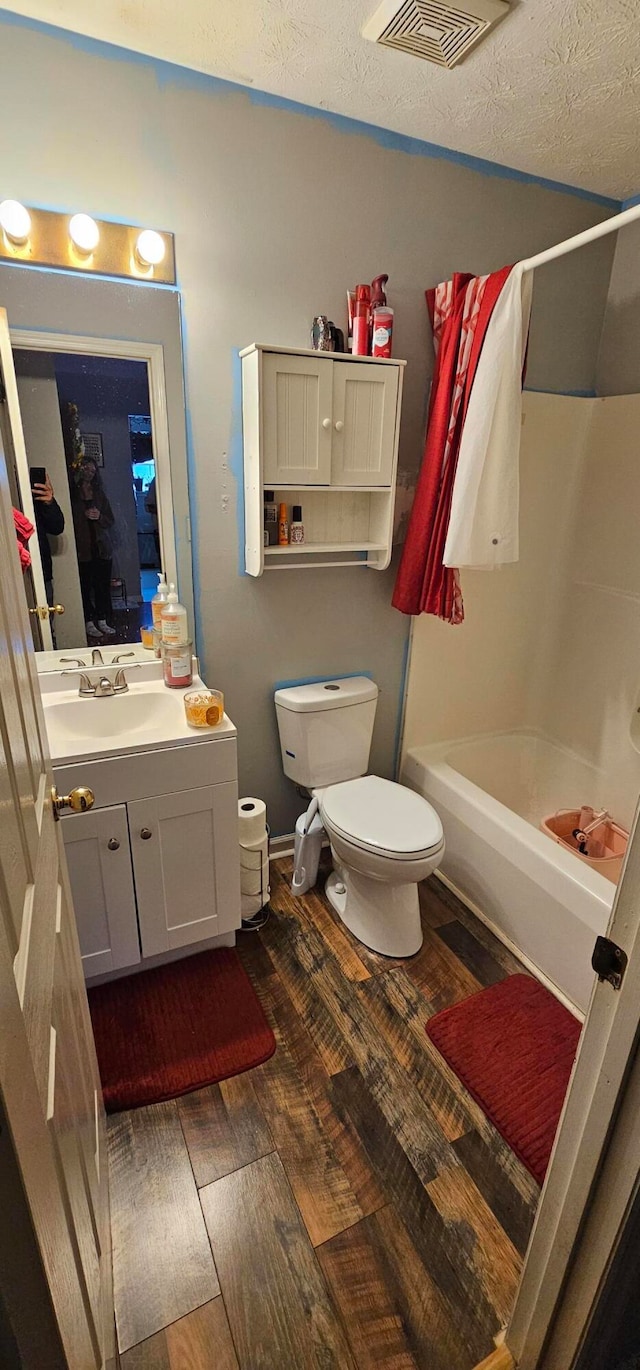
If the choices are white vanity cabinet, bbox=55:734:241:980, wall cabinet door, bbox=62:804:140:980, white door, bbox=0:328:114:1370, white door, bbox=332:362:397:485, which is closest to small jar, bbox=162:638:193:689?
white vanity cabinet, bbox=55:734:241:980

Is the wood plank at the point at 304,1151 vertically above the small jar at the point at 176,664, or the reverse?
the small jar at the point at 176,664

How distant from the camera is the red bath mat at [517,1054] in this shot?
1.38m

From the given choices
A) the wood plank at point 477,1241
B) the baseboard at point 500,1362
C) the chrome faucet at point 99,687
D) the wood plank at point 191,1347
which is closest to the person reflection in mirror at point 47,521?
the chrome faucet at point 99,687

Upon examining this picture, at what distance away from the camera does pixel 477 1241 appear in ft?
3.88

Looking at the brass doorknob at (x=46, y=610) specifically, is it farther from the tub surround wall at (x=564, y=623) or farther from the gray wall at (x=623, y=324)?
the gray wall at (x=623, y=324)

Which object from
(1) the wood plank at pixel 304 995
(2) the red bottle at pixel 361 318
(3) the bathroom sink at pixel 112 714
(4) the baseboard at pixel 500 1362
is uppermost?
(2) the red bottle at pixel 361 318

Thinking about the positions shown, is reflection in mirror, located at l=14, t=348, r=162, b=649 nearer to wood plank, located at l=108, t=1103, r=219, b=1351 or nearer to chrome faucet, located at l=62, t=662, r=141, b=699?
chrome faucet, located at l=62, t=662, r=141, b=699

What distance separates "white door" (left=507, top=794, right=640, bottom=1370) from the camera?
711 mm

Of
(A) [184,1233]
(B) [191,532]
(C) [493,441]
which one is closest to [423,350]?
(C) [493,441]

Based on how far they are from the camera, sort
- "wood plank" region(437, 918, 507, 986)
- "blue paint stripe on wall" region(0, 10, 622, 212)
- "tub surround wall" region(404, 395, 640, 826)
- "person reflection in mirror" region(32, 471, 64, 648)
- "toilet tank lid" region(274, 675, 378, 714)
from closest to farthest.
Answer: "blue paint stripe on wall" region(0, 10, 622, 212), "person reflection in mirror" region(32, 471, 64, 648), "wood plank" region(437, 918, 507, 986), "toilet tank lid" region(274, 675, 378, 714), "tub surround wall" region(404, 395, 640, 826)

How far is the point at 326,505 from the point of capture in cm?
194

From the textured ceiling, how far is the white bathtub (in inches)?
77.8

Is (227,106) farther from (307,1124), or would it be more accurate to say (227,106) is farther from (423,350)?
(307,1124)

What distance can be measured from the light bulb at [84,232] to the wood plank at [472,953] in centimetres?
222
